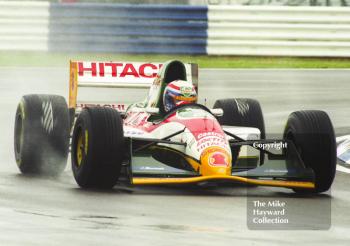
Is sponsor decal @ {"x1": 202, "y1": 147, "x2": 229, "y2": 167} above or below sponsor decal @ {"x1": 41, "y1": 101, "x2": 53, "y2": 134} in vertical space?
below

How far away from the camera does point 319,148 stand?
10656 mm

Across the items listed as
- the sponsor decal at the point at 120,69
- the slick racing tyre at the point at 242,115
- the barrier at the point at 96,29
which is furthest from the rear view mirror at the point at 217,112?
the barrier at the point at 96,29

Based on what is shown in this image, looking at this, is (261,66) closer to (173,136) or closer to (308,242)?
(173,136)

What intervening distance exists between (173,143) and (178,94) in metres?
1.04

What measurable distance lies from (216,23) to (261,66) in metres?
1.31

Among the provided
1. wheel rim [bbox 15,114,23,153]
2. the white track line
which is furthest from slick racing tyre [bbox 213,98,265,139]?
wheel rim [bbox 15,114,23,153]

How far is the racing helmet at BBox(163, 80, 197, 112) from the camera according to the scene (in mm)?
11477

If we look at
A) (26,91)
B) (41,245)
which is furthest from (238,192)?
(26,91)

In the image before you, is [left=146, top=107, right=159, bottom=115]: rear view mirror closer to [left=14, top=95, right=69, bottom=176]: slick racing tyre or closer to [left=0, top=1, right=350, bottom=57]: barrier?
[left=14, top=95, right=69, bottom=176]: slick racing tyre

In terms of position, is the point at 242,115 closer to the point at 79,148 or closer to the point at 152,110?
the point at 152,110

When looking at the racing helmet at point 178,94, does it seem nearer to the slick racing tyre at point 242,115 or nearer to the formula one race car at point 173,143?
the formula one race car at point 173,143

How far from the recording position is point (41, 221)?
28.6 ft

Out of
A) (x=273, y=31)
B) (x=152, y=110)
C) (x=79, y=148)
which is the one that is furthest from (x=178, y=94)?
(x=273, y=31)

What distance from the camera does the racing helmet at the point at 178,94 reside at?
1148 cm
